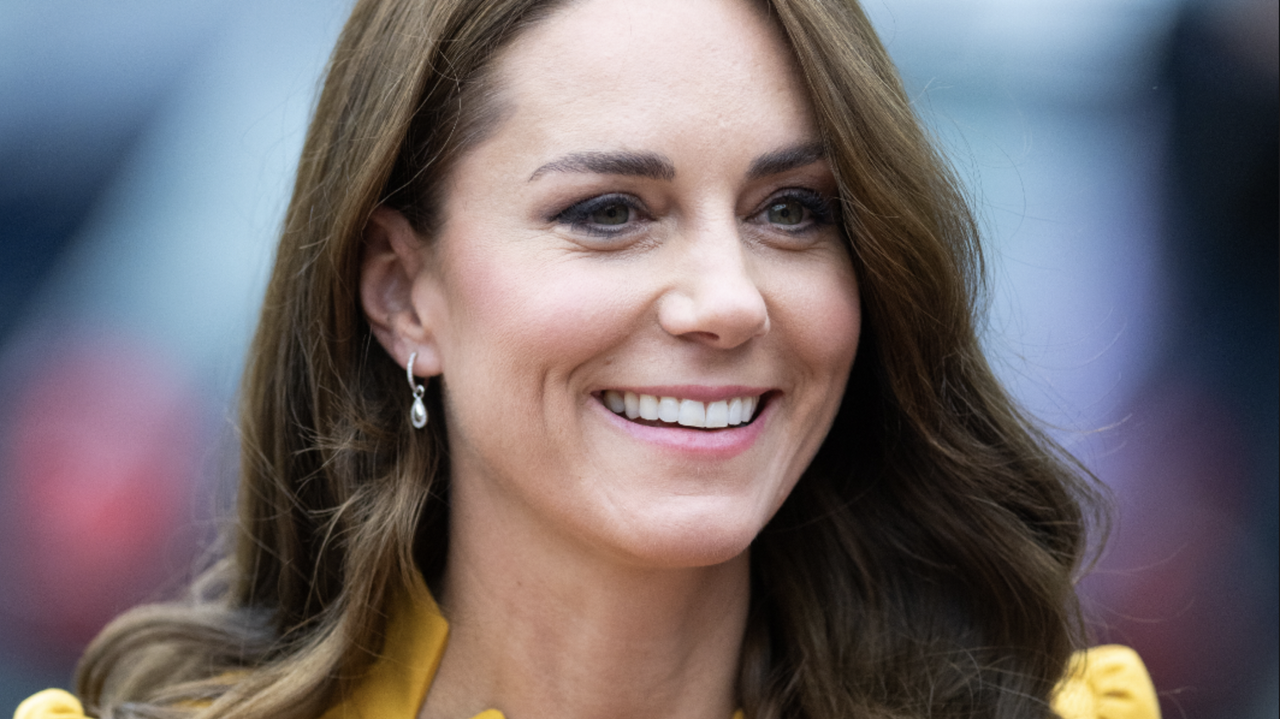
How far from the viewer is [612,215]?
2.25 m

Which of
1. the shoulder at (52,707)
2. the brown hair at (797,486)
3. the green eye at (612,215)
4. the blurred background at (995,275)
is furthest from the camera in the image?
the blurred background at (995,275)

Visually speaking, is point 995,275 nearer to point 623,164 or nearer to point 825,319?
point 825,319

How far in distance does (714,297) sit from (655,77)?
0.38 m

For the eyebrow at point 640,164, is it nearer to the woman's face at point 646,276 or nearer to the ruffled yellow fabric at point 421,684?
the woman's face at point 646,276

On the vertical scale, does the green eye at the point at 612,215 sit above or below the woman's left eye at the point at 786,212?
below

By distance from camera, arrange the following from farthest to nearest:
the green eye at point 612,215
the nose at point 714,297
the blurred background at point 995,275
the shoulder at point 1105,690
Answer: the blurred background at point 995,275
the shoulder at point 1105,690
the green eye at point 612,215
the nose at point 714,297

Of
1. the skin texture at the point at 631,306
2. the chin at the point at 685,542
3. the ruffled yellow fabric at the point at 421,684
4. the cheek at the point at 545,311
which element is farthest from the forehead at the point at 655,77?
the ruffled yellow fabric at the point at 421,684

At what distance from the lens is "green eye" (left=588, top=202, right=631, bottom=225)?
7.34 ft

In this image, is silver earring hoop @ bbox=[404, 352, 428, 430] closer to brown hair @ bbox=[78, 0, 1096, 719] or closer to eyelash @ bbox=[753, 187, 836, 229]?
brown hair @ bbox=[78, 0, 1096, 719]

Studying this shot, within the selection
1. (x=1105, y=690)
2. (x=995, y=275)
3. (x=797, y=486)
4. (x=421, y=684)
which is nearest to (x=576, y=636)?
(x=421, y=684)

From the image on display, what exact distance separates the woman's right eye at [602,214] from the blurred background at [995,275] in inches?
82.1

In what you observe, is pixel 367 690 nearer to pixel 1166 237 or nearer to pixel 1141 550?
pixel 1141 550

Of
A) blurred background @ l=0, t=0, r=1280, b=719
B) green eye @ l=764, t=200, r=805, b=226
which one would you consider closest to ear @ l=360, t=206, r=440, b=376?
green eye @ l=764, t=200, r=805, b=226

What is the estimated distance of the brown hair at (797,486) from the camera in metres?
2.39
